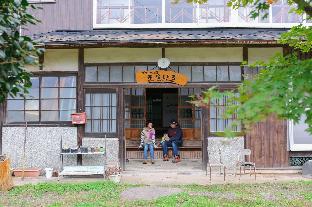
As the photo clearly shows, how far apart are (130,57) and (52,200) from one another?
14.6 ft

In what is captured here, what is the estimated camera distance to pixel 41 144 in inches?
448

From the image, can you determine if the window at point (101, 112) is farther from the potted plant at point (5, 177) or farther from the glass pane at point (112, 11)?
the potted plant at point (5, 177)

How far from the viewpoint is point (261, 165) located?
11.3m

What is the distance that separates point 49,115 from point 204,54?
427 cm

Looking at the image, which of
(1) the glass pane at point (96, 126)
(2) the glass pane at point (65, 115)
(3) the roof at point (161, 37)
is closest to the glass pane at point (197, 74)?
(3) the roof at point (161, 37)

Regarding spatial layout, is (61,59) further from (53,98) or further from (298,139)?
(298,139)

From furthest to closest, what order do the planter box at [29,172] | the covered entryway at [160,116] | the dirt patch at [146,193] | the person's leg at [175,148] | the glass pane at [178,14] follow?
the covered entryway at [160,116], the person's leg at [175,148], the glass pane at [178,14], the planter box at [29,172], the dirt patch at [146,193]

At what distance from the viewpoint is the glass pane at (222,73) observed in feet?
37.0

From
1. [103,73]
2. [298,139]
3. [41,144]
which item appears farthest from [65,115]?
[298,139]

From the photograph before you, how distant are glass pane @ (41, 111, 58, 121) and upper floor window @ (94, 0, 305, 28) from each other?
2559 millimetres

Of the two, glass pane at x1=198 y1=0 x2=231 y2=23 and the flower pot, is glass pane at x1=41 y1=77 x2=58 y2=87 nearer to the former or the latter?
the flower pot

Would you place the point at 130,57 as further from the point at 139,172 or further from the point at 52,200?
the point at 52,200

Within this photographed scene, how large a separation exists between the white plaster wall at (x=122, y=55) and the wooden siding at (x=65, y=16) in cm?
91

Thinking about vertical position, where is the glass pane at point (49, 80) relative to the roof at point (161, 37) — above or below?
below
